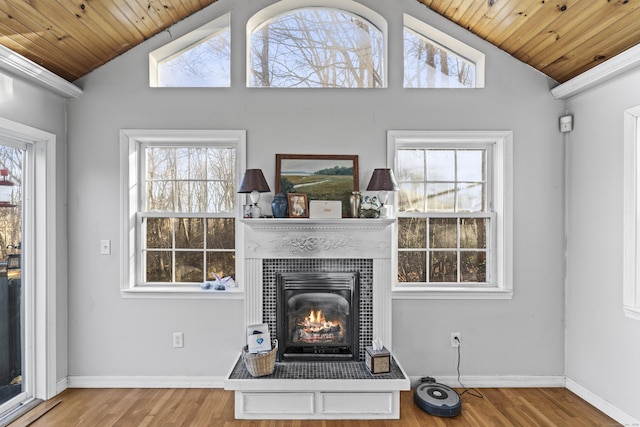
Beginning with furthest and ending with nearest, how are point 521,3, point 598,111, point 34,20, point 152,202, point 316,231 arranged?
point 152,202
point 316,231
point 598,111
point 521,3
point 34,20

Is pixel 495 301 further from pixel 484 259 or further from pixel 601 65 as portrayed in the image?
pixel 601 65

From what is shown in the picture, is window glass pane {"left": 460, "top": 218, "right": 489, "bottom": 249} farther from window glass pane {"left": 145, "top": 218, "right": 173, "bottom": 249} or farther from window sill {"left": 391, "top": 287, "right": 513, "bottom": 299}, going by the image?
window glass pane {"left": 145, "top": 218, "right": 173, "bottom": 249}

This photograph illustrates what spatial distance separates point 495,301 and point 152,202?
298 cm

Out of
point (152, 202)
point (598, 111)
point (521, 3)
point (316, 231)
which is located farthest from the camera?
point (152, 202)

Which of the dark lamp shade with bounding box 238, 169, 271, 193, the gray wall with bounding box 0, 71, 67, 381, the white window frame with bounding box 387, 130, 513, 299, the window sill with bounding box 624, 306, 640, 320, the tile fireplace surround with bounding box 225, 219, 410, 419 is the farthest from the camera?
the white window frame with bounding box 387, 130, 513, 299

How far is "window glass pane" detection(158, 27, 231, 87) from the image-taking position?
10.6 ft

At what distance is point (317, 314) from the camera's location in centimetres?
306

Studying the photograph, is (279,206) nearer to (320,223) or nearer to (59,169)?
(320,223)

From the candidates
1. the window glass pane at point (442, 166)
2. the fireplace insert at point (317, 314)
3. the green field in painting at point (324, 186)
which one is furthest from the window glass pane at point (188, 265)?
the window glass pane at point (442, 166)

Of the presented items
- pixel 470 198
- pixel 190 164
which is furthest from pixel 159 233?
pixel 470 198

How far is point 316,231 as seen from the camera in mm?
3027

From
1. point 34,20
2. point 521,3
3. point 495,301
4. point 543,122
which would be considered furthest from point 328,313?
point 34,20

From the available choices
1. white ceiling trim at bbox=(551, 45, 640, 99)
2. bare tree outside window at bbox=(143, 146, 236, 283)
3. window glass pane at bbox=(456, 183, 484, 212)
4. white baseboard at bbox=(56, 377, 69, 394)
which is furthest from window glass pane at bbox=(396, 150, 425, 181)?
white baseboard at bbox=(56, 377, 69, 394)

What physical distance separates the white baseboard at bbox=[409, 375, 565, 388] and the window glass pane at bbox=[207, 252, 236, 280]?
1761 mm
